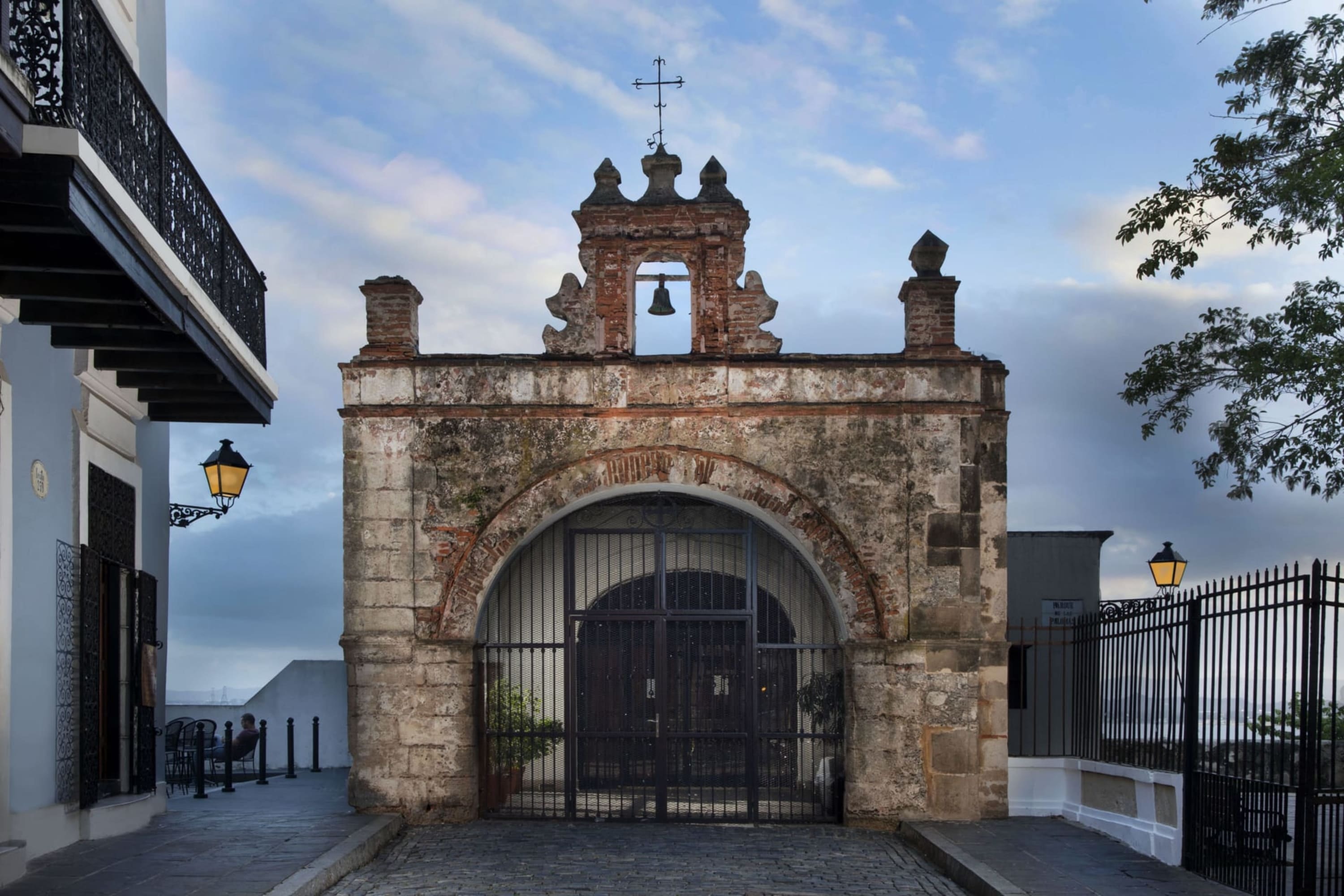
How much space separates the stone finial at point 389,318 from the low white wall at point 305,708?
6770 mm

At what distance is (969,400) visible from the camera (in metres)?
12.1

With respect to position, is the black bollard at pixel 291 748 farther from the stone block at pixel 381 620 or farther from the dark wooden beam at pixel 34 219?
the dark wooden beam at pixel 34 219

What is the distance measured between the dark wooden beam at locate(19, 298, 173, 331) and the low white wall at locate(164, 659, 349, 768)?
1012cm

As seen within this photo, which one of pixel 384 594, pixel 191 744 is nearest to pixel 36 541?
pixel 384 594

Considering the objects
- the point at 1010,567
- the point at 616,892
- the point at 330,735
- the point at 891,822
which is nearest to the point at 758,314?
the point at 891,822

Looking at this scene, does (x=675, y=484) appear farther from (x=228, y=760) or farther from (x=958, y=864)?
(x=228, y=760)

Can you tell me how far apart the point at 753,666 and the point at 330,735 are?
7774mm

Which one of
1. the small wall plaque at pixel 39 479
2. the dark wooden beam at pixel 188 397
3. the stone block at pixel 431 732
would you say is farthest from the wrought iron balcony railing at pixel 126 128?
the stone block at pixel 431 732

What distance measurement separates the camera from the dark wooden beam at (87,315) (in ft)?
26.3

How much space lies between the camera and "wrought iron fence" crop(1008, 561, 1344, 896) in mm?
7730

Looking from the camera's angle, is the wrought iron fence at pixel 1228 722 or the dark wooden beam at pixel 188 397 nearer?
the wrought iron fence at pixel 1228 722

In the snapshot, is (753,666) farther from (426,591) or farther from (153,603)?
(153,603)

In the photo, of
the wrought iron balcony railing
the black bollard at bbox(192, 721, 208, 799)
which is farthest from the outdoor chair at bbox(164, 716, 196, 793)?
the wrought iron balcony railing

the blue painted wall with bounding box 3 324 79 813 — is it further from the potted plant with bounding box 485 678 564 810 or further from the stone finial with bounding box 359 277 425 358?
the potted plant with bounding box 485 678 564 810
